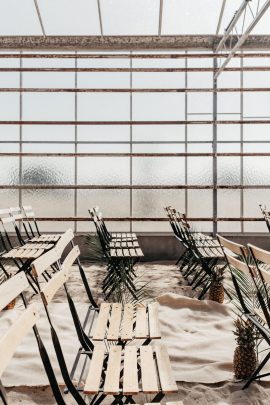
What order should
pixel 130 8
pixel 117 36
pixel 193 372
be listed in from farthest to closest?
1. pixel 117 36
2. pixel 130 8
3. pixel 193 372

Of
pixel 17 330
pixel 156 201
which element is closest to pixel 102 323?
pixel 17 330

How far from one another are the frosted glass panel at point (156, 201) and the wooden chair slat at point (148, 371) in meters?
6.03

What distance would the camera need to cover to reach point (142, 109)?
27.9 feet

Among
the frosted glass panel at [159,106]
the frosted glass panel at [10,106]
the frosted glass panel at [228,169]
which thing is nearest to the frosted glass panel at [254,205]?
the frosted glass panel at [228,169]

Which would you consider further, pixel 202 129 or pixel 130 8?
pixel 202 129

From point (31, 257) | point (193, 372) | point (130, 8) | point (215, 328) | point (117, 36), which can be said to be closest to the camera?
Result: point (193, 372)

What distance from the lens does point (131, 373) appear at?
81.6 inches

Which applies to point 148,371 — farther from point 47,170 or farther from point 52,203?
point 47,170

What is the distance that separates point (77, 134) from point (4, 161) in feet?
4.23

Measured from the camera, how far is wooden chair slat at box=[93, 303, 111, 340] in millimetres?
2592

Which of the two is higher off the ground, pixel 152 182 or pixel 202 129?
pixel 202 129

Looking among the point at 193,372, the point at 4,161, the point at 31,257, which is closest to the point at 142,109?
the point at 4,161

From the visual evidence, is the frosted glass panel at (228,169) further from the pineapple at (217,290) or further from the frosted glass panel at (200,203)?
the pineapple at (217,290)

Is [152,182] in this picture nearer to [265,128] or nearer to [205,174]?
[205,174]
